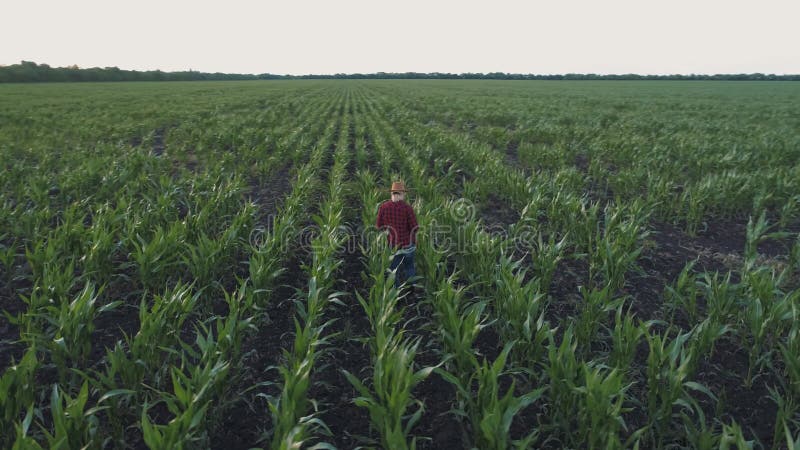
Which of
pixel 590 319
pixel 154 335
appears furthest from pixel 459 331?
pixel 154 335

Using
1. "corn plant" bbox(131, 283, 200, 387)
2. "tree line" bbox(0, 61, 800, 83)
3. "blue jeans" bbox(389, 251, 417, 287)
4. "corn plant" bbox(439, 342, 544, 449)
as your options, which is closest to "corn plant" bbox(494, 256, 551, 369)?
"corn plant" bbox(439, 342, 544, 449)

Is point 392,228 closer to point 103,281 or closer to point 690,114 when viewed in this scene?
point 103,281

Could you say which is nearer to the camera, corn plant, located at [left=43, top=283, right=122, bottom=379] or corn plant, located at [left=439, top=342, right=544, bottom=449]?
corn plant, located at [left=439, top=342, right=544, bottom=449]

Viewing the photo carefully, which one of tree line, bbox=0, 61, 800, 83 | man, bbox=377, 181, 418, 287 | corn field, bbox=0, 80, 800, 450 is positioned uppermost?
tree line, bbox=0, 61, 800, 83

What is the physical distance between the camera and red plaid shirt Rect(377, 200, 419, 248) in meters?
5.21

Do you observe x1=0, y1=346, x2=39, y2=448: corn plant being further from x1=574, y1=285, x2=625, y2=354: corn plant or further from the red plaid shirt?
x1=574, y1=285, x2=625, y2=354: corn plant

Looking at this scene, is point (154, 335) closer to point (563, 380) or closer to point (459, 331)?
point (459, 331)

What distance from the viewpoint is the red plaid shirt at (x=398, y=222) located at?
5207 millimetres

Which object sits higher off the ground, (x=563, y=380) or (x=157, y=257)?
(x=157, y=257)

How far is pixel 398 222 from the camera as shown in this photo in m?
5.21

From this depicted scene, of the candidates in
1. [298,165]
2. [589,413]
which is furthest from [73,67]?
[589,413]

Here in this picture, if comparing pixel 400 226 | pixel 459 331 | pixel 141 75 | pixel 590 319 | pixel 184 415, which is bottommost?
pixel 590 319

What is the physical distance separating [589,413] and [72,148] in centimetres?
1692

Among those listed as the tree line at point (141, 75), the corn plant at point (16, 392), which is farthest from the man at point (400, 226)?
the tree line at point (141, 75)
